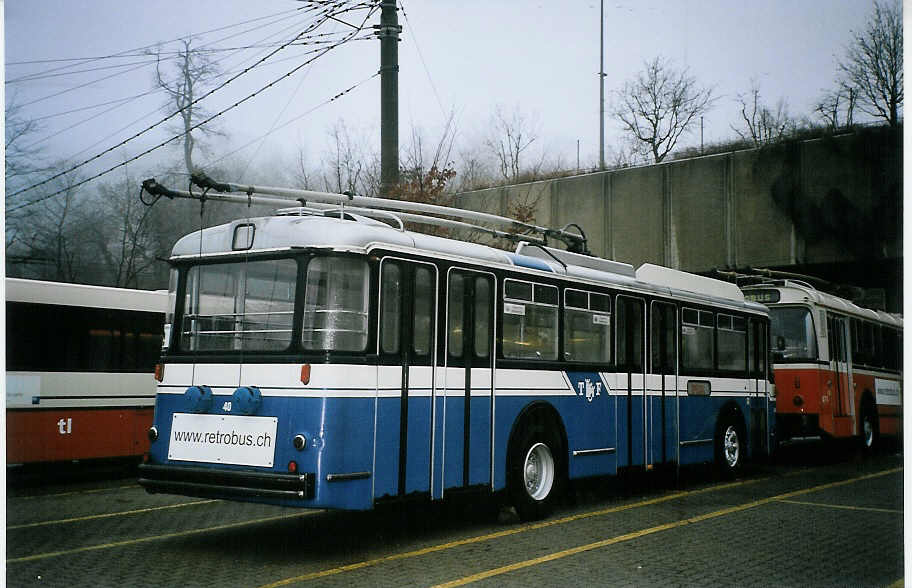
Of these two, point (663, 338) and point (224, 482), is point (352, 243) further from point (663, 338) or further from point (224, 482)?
point (663, 338)

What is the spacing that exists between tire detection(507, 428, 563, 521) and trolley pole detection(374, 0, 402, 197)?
9.26ft

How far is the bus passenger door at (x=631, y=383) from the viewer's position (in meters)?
11.4

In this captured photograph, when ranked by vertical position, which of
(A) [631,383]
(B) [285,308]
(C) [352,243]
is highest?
(C) [352,243]

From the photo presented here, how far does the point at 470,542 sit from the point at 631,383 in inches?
135

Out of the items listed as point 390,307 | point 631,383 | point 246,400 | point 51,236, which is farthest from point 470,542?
point 51,236

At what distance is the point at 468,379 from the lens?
9.16 meters

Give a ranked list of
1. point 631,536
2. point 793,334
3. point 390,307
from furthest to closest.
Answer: point 793,334 < point 631,536 < point 390,307

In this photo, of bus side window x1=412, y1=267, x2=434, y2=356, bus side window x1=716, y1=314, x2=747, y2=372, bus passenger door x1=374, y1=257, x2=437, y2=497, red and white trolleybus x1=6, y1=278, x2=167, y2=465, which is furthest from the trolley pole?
bus side window x1=716, y1=314, x2=747, y2=372

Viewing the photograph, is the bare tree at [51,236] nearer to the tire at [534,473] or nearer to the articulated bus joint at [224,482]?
the articulated bus joint at [224,482]

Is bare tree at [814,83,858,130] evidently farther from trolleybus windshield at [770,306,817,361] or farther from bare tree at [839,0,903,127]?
trolleybus windshield at [770,306,817,361]

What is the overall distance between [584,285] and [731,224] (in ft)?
5.24

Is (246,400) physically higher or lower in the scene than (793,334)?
lower

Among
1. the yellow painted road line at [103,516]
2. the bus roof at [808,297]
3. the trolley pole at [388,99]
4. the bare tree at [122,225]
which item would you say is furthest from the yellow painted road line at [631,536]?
the bare tree at [122,225]

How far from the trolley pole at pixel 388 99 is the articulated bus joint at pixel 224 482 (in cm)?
359
